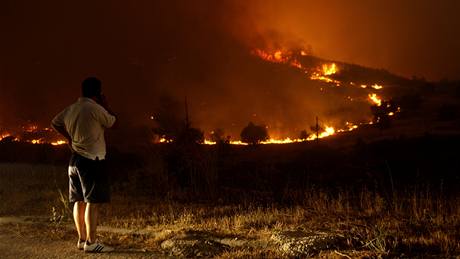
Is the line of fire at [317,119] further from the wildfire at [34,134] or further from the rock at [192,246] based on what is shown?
the rock at [192,246]

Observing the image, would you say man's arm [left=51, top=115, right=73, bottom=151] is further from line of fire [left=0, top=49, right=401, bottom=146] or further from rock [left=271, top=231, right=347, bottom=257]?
line of fire [left=0, top=49, right=401, bottom=146]

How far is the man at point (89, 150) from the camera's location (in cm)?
571

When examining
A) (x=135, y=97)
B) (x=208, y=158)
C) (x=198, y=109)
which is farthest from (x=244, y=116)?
(x=208, y=158)

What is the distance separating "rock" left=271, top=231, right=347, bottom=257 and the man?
6.54 feet

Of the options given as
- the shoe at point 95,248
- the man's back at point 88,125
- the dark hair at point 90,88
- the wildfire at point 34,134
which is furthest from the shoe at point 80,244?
the wildfire at point 34,134

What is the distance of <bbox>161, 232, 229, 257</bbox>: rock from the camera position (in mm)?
5551

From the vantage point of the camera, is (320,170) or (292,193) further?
(320,170)

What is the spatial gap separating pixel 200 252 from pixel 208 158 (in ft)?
20.4

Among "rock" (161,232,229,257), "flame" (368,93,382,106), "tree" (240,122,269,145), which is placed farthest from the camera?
"flame" (368,93,382,106)

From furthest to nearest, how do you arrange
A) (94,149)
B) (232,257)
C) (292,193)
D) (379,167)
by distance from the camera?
(379,167), (292,193), (94,149), (232,257)

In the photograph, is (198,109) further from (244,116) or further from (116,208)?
(116,208)

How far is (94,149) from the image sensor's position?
5.75 metres

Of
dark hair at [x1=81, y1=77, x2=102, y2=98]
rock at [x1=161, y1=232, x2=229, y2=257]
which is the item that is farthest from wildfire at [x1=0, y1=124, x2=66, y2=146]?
rock at [x1=161, y1=232, x2=229, y2=257]

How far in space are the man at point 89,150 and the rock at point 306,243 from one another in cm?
199
